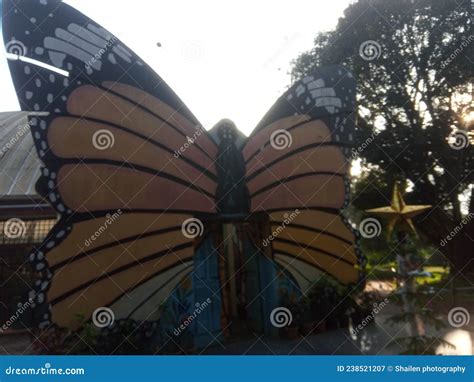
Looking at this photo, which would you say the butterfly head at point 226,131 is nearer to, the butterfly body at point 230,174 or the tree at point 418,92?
the butterfly body at point 230,174

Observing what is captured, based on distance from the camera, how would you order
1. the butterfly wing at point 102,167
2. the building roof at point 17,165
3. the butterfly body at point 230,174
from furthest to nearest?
the building roof at point 17,165
the butterfly body at point 230,174
the butterfly wing at point 102,167

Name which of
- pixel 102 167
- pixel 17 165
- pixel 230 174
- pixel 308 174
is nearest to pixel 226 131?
pixel 230 174

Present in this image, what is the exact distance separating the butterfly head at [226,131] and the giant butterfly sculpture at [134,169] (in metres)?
0.02

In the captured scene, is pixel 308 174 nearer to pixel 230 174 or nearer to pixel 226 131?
pixel 230 174

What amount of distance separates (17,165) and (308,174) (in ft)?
22.0

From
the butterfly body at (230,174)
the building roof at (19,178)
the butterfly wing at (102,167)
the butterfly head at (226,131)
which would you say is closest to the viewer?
the butterfly wing at (102,167)

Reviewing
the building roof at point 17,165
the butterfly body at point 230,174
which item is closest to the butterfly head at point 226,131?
the butterfly body at point 230,174

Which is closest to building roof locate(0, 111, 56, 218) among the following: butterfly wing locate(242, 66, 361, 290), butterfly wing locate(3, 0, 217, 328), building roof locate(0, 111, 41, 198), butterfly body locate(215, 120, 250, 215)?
building roof locate(0, 111, 41, 198)

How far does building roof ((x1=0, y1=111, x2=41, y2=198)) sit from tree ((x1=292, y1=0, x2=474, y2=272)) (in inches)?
275

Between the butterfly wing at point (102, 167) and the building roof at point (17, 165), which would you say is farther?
the building roof at point (17, 165)

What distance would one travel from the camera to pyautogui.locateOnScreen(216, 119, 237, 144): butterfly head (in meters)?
5.89

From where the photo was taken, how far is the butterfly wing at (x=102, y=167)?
14.1 ft

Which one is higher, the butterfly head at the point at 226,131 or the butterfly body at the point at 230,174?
the butterfly head at the point at 226,131

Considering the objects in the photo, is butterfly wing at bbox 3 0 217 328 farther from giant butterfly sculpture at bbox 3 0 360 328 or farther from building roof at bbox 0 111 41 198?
building roof at bbox 0 111 41 198
